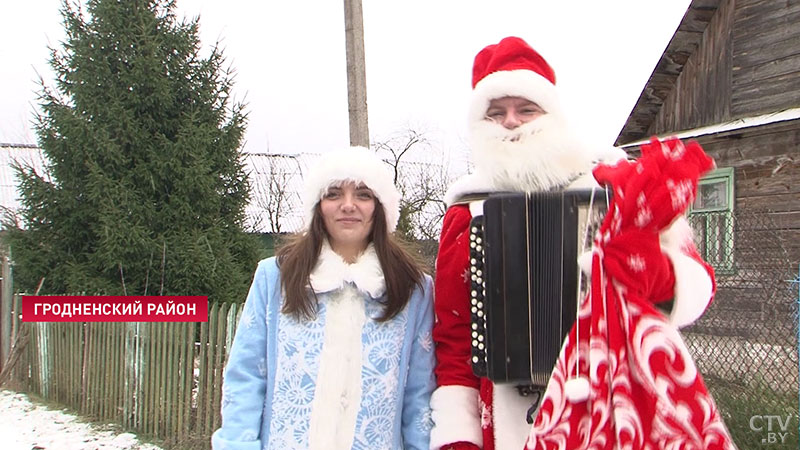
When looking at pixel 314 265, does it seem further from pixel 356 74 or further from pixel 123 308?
pixel 123 308

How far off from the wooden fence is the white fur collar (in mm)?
3299

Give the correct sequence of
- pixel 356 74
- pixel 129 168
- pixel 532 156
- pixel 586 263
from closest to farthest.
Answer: pixel 586 263
pixel 532 156
pixel 356 74
pixel 129 168

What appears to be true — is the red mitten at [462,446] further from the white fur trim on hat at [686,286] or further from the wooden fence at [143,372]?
the wooden fence at [143,372]

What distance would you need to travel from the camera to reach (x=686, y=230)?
75.1 inches

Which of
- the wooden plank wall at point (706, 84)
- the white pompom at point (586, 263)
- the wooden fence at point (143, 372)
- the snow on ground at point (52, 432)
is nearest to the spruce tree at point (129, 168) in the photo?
the wooden fence at point (143, 372)

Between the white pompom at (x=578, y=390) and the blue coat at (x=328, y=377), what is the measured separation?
71 cm

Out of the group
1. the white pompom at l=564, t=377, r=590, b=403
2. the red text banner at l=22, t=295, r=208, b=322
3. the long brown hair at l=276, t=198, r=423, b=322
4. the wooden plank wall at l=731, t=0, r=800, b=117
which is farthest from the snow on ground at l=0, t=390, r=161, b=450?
the wooden plank wall at l=731, t=0, r=800, b=117

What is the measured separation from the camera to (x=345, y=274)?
231cm

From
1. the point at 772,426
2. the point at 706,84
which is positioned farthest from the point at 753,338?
the point at 706,84

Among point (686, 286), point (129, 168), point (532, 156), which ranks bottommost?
point (686, 286)

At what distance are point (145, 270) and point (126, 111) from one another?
5.83 feet

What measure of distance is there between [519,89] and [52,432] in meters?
5.93

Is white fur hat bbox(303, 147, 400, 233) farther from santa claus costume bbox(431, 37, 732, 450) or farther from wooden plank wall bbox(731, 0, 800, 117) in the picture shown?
wooden plank wall bbox(731, 0, 800, 117)

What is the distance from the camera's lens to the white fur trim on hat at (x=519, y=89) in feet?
7.52
